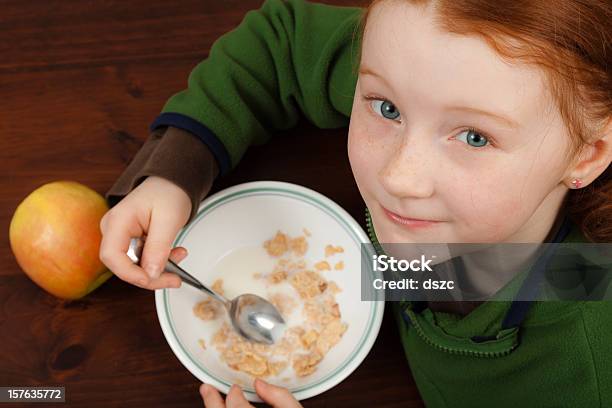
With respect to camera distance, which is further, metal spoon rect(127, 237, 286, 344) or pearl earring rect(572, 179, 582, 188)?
metal spoon rect(127, 237, 286, 344)

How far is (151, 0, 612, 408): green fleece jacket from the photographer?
71cm

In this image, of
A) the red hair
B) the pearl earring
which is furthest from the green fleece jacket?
the red hair

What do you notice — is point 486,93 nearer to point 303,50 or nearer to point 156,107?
point 303,50

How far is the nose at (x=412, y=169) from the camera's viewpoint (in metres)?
0.56

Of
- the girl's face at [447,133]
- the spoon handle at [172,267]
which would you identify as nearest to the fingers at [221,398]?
the spoon handle at [172,267]

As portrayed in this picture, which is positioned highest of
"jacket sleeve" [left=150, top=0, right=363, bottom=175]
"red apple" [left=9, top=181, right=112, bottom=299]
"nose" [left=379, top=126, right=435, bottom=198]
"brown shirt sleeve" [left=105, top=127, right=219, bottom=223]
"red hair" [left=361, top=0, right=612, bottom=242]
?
"red hair" [left=361, top=0, right=612, bottom=242]

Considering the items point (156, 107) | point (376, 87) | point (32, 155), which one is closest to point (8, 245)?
point (32, 155)

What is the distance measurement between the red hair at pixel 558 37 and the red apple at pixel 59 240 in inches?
19.1

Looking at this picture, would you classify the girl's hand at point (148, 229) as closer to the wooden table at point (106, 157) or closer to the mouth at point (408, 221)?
the wooden table at point (106, 157)

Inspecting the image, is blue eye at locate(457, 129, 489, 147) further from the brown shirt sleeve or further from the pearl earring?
the brown shirt sleeve

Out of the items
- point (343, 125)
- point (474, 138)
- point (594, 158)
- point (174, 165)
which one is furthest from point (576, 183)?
point (174, 165)

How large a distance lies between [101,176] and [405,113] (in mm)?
486

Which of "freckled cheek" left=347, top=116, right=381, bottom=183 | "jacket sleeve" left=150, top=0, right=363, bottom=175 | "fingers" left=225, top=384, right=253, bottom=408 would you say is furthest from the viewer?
"jacket sleeve" left=150, top=0, right=363, bottom=175

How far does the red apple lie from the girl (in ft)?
0.13
